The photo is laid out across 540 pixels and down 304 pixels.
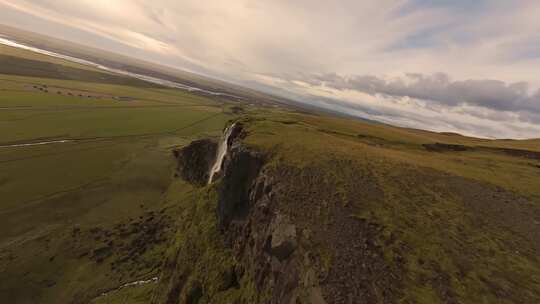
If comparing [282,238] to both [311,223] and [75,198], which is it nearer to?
[311,223]

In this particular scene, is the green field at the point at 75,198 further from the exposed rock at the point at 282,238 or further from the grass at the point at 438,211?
the grass at the point at 438,211

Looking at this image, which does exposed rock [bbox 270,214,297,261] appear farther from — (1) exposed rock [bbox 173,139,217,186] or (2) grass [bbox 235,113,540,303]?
(1) exposed rock [bbox 173,139,217,186]

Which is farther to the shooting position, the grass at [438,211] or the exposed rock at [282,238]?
the exposed rock at [282,238]

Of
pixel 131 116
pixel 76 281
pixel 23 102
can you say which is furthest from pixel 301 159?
pixel 23 102

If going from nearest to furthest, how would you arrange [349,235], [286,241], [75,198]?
[349,235] < [286,241] < [75,198]

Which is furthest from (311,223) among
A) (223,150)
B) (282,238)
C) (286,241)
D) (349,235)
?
(223,150)

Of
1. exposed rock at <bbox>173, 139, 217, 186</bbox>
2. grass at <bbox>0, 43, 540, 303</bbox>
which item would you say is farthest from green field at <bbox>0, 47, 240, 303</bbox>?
exposed rock at <bbox>173, 139, 217, 186</bbox>

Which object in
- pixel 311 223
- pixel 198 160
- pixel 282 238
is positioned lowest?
pixel 198 160

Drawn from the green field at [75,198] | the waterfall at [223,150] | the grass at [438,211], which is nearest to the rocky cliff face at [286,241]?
the grass at [438,211]

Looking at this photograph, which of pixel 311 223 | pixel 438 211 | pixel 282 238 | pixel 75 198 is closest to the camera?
pixel 282 238

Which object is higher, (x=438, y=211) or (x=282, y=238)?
(x=438, y=211)

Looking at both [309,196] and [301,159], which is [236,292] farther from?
[301,159]
